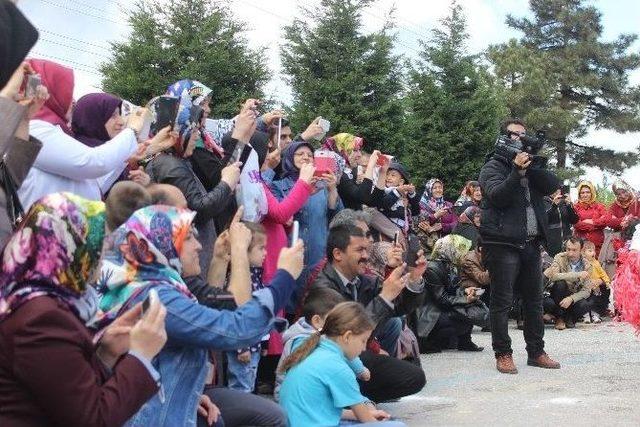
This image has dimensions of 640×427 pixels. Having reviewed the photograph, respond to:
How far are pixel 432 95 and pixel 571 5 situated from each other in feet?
74.3

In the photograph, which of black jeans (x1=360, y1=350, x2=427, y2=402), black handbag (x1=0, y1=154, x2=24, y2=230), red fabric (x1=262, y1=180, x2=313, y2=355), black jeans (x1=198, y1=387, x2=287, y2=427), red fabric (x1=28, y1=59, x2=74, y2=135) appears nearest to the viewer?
black handbag (x1=0, y1=154, x2=24, y2=230)

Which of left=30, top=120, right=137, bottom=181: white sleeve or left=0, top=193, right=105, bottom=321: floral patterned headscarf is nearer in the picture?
left=0, top=193, right=105, bottom=321: floral patterned headscarf

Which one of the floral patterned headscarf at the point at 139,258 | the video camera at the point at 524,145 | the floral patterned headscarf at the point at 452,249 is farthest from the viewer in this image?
the floral patterned headscarf at the point at 452,249

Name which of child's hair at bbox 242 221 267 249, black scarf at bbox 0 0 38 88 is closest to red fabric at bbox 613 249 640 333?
child's hair at bbox 242 221 267 249

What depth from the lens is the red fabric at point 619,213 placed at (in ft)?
43.5

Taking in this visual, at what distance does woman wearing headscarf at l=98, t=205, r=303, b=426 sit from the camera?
3.18m

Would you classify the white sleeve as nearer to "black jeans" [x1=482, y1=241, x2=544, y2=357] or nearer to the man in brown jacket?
"black jeans" [x1=482, y1=241, x2=544, y2=357]

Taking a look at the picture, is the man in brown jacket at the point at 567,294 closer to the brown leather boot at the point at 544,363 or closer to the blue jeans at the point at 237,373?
the brown leather boot at the point at 544,363

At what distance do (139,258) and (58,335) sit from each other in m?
0.78

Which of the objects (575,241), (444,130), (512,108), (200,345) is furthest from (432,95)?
(200,345)

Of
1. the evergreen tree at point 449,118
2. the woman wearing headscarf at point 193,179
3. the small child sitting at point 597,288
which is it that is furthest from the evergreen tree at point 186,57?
the woman wearing headscarf at point 193,179

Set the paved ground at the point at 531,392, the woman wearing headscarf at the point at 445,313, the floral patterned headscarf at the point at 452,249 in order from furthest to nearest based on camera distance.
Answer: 1. the floral patterned headscarf at the point at 452,249
2. the woman wearing headscarf at the point at 445,313
3. the paved ground at the point at 531,392

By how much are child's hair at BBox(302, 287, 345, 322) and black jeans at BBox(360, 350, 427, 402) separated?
51cm

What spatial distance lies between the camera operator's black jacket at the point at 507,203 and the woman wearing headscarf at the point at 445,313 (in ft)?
4.95
